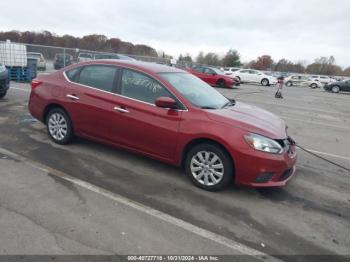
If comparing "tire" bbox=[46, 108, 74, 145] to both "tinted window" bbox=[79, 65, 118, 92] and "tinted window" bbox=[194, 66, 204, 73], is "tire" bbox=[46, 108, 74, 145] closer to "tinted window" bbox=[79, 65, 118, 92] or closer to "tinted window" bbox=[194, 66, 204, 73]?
"tinted window" bbox=[79, 65, 118, 92]

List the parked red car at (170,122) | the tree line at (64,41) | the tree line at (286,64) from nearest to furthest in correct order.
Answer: the parked red car at (170,122)
the tree line at (64,41)
the tree line at (286,64)

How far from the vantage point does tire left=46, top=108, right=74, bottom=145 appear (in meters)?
5.79

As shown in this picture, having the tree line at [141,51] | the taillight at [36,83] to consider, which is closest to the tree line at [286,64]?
the tree line at [141,51]

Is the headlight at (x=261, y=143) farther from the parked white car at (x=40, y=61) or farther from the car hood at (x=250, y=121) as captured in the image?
the parked white car at (x=40, y=61)

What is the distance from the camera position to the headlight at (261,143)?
4297 millimetres

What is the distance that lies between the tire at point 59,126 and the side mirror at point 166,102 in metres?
1.93

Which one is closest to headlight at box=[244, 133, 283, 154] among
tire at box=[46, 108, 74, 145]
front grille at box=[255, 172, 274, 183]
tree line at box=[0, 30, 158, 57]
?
front grille at box=[255, 172, 274, 183]

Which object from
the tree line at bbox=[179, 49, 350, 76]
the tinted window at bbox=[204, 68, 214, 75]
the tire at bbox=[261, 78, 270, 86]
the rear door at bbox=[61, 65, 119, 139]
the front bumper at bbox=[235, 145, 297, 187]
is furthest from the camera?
the tree line at bbox=[179, 49, 350, 76]

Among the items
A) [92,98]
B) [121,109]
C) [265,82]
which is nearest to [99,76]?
[92,98]

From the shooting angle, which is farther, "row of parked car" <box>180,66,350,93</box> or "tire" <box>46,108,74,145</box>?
"row of parked car" <box>180,66,350,93</box>

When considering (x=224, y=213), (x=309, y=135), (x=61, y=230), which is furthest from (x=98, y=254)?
(x=309, y=135)

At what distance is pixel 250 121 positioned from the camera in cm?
461

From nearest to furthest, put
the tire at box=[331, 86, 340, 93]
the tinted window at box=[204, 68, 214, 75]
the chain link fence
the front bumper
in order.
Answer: the front bumper
the chain link fence
the tinted window at box=[204, 68, 214, 75]
the tire at box=[331, 86, 340, 93]

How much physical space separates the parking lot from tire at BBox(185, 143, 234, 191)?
0.50ft
